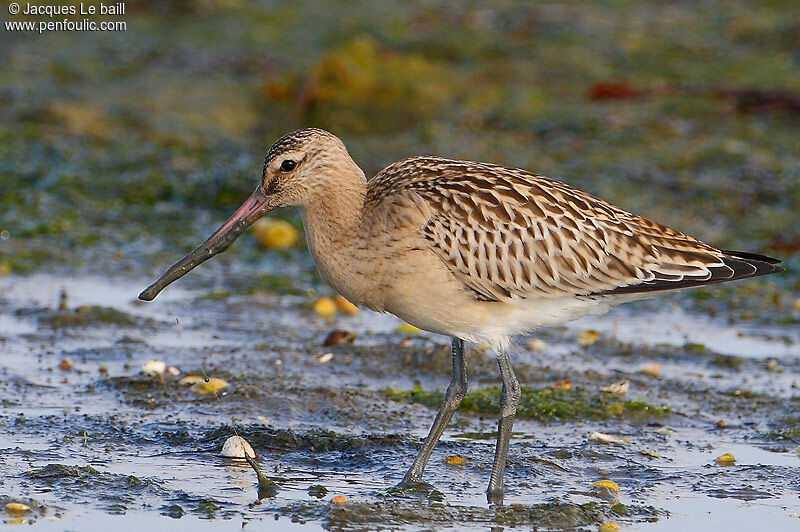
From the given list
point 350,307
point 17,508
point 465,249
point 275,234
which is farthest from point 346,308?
point 17,508

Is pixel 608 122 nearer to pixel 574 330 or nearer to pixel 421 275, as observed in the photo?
pixel 574 330

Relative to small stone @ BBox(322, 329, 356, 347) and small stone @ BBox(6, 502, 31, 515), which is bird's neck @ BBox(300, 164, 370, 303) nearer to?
small stone @ BBox(6, 502, 31, 515)

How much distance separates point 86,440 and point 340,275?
1.64 m

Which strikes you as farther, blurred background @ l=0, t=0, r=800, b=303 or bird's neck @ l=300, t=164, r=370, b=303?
blurred background @ l=0, t=0, r=800, b=303

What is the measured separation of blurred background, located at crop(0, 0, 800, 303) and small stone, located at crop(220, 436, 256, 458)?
402 centimetres

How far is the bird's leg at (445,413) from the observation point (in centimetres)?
661

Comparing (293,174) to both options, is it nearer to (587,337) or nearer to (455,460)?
(455,460)

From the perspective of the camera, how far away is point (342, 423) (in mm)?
7488

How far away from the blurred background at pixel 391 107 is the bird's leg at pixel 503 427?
4.20m

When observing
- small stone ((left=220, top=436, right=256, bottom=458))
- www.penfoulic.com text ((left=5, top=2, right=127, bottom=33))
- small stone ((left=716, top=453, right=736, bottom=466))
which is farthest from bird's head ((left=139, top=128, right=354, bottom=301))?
www.penfoulic.com text ((left=5, top=2, right=127, bottom=33))

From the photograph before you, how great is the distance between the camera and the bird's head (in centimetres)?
675

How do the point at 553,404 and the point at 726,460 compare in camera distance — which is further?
the point at 553,404

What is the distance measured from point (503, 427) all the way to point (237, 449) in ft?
4.52

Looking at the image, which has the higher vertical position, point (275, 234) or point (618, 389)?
point (275, 234)
